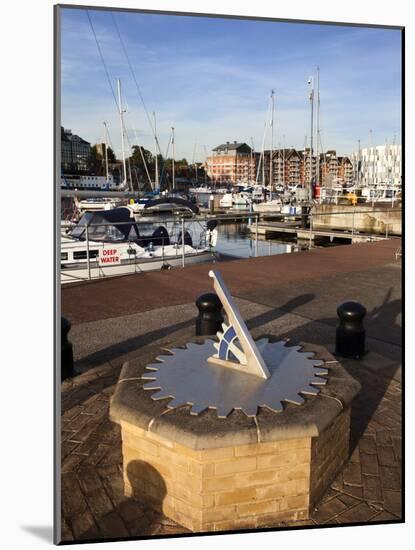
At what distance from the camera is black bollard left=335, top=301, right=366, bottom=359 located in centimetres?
576

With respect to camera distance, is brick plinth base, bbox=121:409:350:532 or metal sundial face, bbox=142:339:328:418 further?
metal sundial face, bbox=142:339:328:418

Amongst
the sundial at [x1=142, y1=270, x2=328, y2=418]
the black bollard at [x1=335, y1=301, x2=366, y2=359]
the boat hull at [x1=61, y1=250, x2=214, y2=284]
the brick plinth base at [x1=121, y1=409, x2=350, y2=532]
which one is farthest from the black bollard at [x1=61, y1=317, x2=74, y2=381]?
the boat hull at [x1=61, y1=250, x2=214, y2=284]

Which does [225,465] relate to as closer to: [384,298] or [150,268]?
[384,298]

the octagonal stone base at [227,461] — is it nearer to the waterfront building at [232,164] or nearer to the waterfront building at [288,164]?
the waterfront building at [288,164]

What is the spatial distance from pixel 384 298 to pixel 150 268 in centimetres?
1030

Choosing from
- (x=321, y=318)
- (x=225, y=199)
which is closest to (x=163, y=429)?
(x=321, y=318)

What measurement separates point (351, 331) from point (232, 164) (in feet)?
217

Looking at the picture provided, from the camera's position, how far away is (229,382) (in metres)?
3.63

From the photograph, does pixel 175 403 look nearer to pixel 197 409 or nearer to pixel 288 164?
pixel 197 409

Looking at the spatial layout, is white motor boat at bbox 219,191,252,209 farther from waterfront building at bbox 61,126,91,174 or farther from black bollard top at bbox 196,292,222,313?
black bollard top at bbox 196,292,222,313

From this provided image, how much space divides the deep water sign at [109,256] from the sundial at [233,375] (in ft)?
39.4

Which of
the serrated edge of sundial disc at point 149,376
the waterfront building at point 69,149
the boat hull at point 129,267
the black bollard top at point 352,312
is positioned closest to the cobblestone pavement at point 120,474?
the serrated edge of sundial disc at point 149,376

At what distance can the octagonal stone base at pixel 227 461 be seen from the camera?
118 inches

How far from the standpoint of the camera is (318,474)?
10.9 ft
